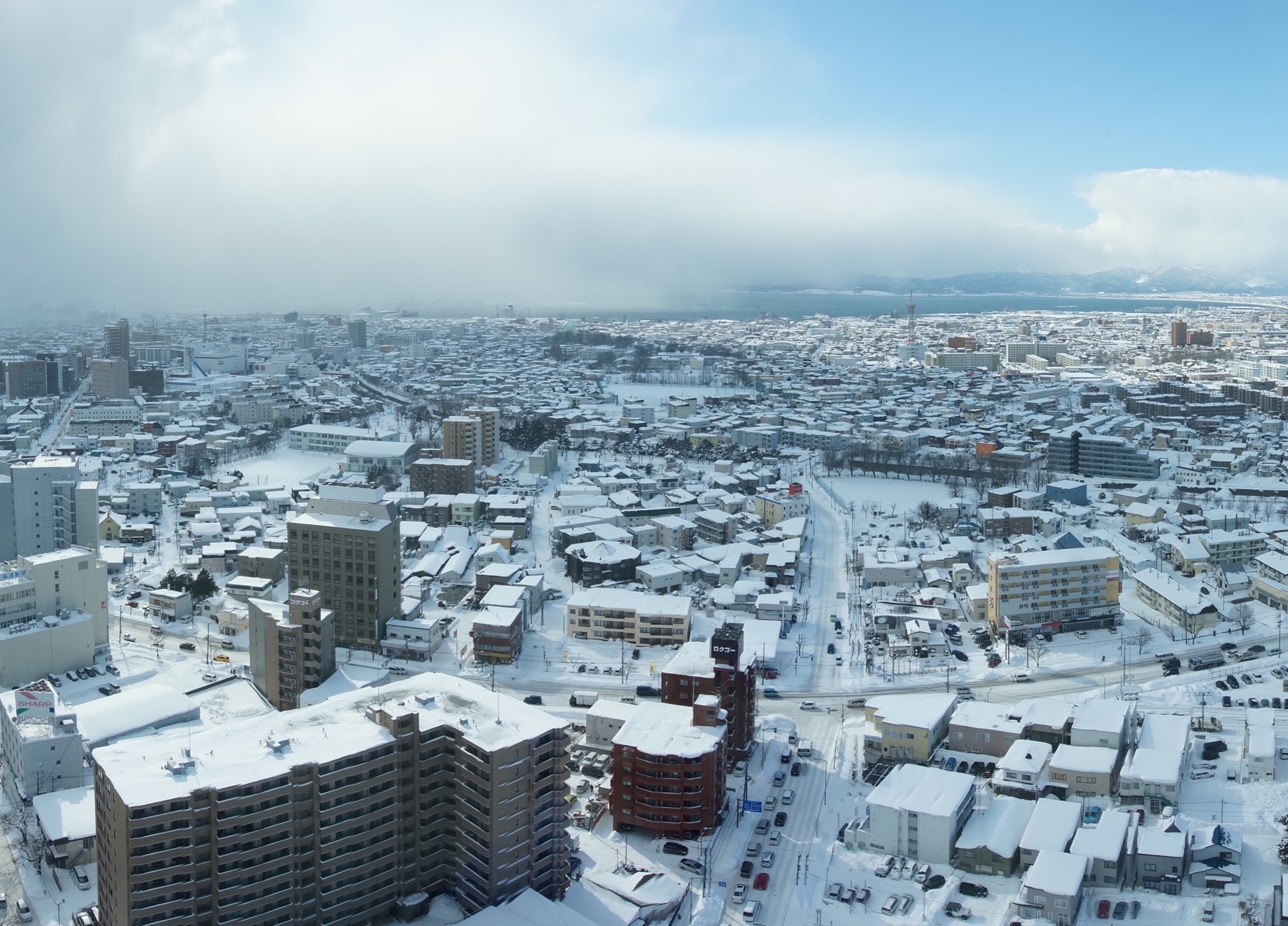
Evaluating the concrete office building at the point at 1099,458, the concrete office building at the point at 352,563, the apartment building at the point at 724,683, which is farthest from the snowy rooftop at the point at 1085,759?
the concrete office building at the point at 1099,458

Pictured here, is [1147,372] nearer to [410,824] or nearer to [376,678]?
[376,678]

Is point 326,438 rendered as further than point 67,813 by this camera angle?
Yes

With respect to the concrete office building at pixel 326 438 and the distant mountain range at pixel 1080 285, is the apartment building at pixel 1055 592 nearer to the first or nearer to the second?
the concrete office building at pixel 326 438

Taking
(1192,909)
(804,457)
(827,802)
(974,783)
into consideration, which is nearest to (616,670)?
(827,802)

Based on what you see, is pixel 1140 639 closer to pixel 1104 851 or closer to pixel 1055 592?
pixel 1055 592

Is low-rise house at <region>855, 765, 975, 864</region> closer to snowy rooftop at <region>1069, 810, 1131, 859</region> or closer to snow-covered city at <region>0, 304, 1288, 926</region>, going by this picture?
snow-covered city at <region>0, 304, 1288, 926</region>

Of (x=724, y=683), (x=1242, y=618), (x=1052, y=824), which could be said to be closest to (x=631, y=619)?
(x=724, y=683)
